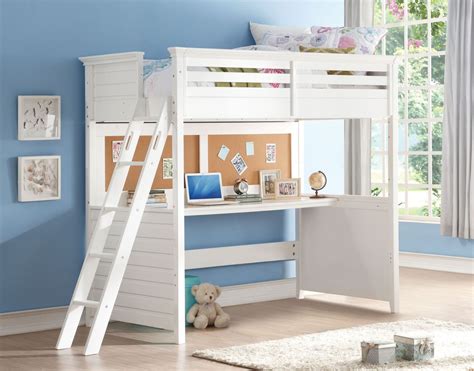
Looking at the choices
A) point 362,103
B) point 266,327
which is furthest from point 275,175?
point 266,327

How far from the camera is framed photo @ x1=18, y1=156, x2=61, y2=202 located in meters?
5.01

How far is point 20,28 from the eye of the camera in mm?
5012

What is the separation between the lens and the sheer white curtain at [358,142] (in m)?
7.39

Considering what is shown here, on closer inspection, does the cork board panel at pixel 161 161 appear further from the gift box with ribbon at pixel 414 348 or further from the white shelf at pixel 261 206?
the gift box with ribbon at pixel 414 348

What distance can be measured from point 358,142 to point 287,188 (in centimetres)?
162

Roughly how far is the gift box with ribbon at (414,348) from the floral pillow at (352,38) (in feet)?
6.45

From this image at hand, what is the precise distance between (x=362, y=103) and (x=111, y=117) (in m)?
1.37

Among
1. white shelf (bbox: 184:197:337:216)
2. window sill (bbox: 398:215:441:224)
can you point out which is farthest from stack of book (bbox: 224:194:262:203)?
window sill (bbox: 398:215:441:224)

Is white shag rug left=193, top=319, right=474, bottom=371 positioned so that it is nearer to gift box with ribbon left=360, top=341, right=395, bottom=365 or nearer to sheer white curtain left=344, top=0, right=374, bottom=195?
gift box with ribbon left=360, top=341, right=395, bottom=365

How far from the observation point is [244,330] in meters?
5.04

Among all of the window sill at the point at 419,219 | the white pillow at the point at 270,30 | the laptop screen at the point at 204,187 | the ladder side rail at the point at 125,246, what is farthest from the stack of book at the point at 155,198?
the window sill at the point at 419,219

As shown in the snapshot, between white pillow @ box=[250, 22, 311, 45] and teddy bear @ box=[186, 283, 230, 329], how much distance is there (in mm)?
1642

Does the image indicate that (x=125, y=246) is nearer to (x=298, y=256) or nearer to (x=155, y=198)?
(x=155, y=198)

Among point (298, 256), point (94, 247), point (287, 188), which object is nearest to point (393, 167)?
point (287, 188)
